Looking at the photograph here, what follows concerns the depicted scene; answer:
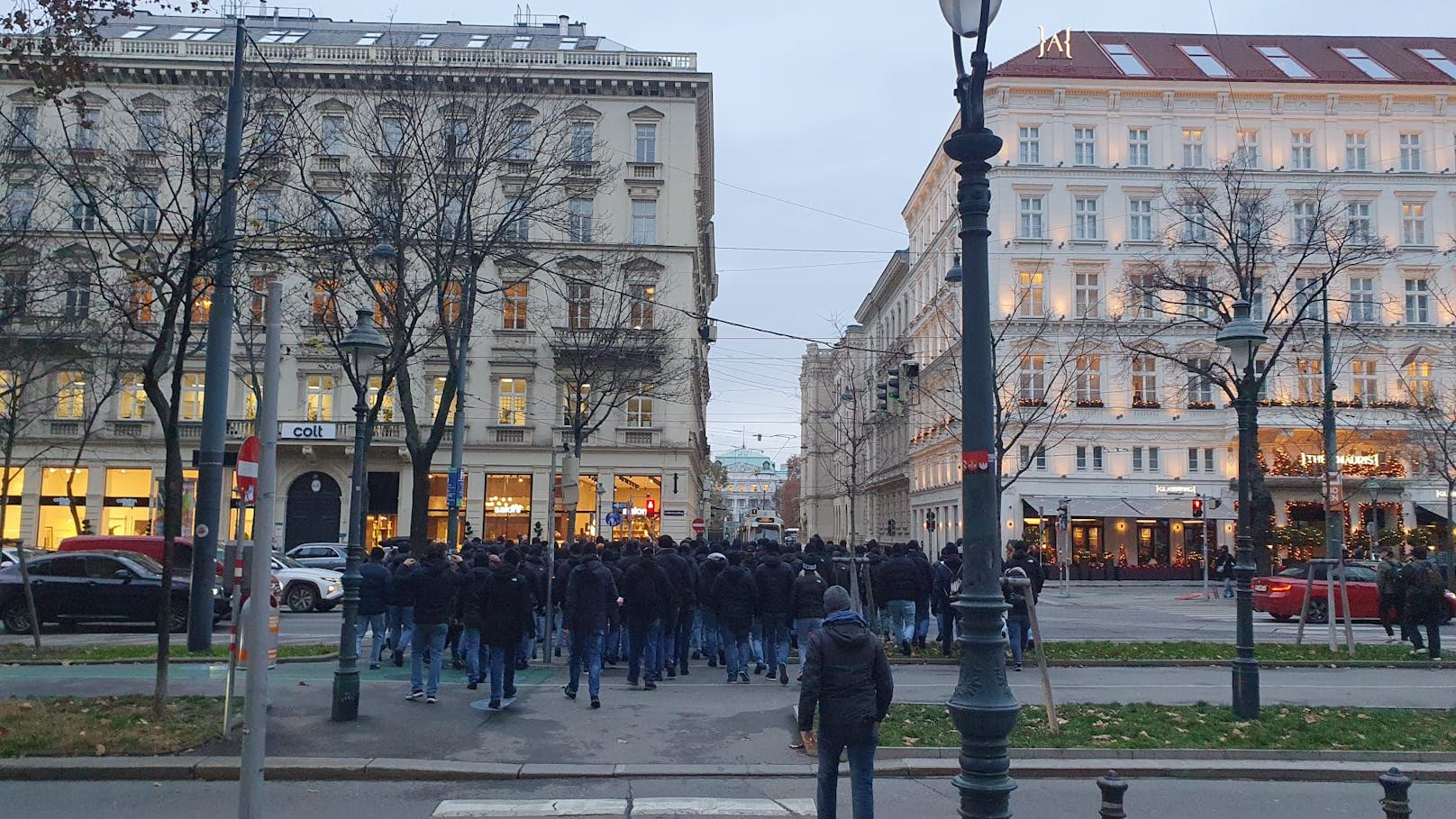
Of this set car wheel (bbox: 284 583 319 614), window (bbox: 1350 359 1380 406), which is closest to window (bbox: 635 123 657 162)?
car wheel (bbox: 284 583 319 614)

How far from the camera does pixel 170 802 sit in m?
8.47

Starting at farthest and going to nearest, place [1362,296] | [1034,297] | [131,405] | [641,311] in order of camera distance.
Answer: [1034,297] < [1362,296] < [131,405] < [641,311]

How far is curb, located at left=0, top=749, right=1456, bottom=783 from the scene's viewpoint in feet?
30.2

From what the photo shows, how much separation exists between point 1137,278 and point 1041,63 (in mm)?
16163

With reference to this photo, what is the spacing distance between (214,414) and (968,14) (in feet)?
50.5

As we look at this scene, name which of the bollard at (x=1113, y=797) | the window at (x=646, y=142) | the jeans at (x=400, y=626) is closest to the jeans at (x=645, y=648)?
the jeans at (x=400, y=626)

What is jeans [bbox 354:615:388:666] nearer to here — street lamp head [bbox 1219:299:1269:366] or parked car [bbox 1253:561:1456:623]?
street lamp head [bbox 1219:299:1269:366]

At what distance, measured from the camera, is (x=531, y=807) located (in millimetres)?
8430

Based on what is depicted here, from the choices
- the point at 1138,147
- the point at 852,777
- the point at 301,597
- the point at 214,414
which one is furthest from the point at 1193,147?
the point at 852,777

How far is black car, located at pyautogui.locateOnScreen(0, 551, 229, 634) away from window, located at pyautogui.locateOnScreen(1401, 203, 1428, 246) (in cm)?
5232

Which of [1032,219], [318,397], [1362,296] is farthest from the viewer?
[1032,219]

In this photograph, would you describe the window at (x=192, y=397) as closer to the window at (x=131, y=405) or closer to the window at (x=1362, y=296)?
the window at (x=131, y=405)

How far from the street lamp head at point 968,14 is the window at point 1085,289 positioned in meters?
44.8

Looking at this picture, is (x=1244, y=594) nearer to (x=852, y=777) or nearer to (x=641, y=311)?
(x=852, y=777)
